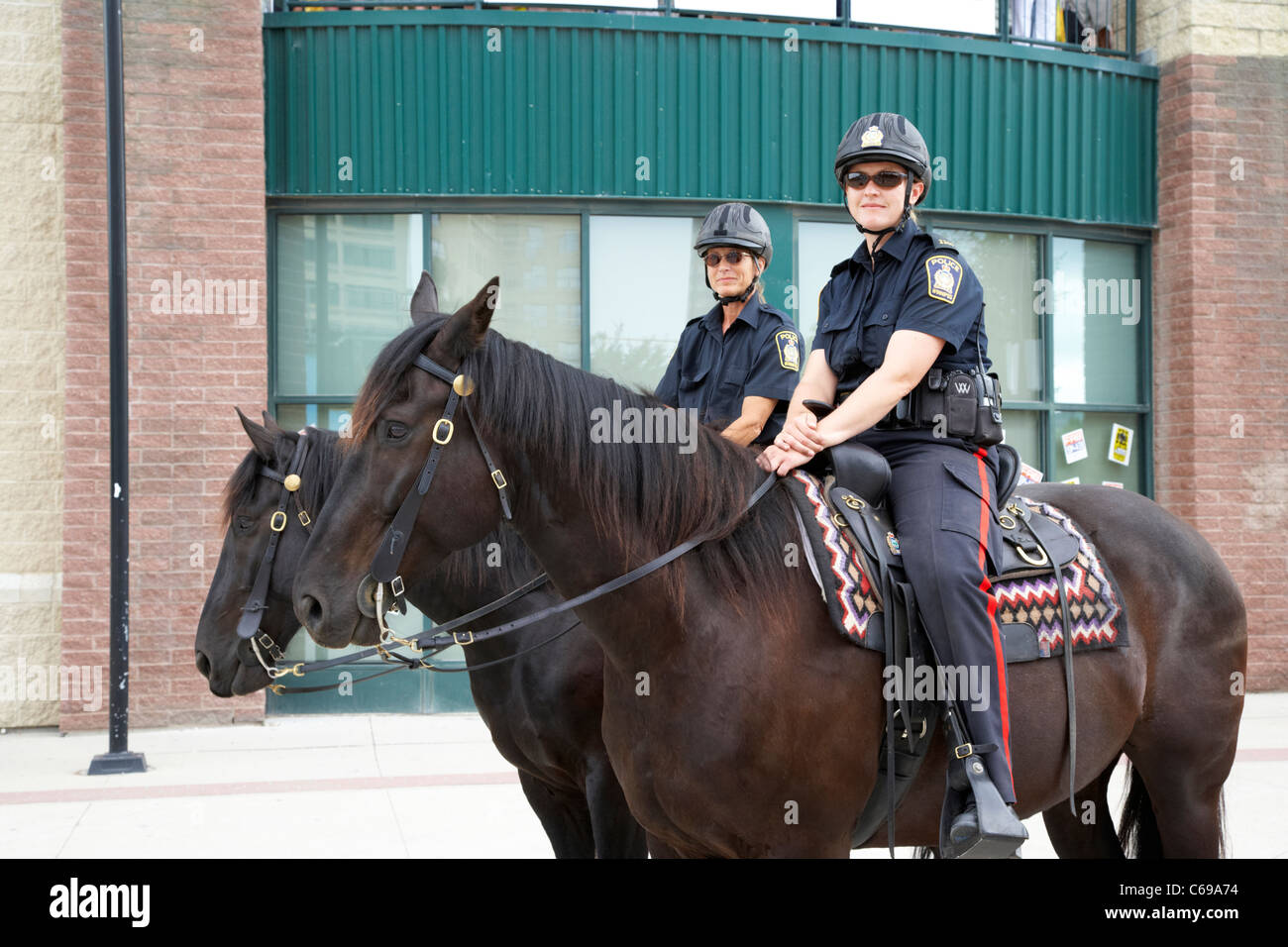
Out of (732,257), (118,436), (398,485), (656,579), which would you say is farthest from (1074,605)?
(118,436)

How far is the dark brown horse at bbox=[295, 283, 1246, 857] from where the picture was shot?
2740 mm

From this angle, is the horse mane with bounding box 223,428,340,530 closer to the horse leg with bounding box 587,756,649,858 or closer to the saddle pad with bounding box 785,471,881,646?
the horse leg with bounding box 587,756,649,858

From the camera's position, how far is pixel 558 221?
9641 millimetres

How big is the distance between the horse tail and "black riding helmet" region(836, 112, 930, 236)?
2.31 m

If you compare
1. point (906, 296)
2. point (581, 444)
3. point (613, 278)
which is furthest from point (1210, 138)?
point (581, 444)

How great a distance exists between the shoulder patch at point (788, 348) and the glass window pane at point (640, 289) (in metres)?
5.27

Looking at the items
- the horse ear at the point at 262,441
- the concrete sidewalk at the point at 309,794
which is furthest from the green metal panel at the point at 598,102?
the horse ear at the point at 262,441

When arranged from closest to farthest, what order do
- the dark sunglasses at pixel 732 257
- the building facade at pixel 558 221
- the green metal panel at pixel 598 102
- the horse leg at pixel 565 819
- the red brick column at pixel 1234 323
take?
the horse leg at pixel 565 819
the dark sunglasses at pixel 732 257
the building facade at pixel 558 221
the green metal panel at pixel 598 102
the red brick column at pixel 1234 323

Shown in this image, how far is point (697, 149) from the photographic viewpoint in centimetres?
961

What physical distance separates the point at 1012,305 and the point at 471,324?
29.3 feet

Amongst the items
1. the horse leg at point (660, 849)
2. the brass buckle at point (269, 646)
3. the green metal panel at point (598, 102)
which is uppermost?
the green metal panel at point (598, 102)

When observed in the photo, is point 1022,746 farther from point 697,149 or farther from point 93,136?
point 93,136

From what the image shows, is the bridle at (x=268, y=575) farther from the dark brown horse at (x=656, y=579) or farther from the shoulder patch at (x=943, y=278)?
the shoulder patch at (x=943, y=278)

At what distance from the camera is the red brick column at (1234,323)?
10453 millimetres
